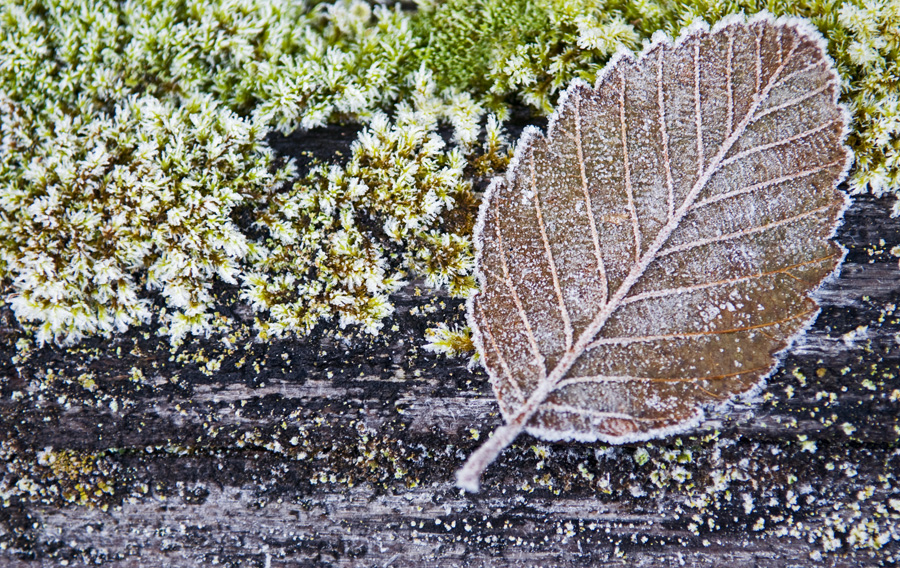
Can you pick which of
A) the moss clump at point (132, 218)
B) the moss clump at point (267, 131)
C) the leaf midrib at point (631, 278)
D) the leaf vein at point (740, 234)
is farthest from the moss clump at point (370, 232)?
the leaf vein at point (740, 234)

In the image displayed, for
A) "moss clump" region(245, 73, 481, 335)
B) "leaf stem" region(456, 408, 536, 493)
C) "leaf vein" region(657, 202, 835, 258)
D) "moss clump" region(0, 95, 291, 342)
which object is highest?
"moss clump" region(0, 95, 291, 342)

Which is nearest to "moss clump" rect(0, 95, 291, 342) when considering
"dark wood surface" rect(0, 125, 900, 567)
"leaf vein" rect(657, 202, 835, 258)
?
"dark wood surface" rect(0, 125, 900, 567)

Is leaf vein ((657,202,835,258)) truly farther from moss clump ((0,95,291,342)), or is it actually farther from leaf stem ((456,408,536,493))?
moss clump ((0,95,291,342))

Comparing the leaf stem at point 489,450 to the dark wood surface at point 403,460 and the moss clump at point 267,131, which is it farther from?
the moss clump at point 267,131

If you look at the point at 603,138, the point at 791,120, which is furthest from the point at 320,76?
the point at 791,120

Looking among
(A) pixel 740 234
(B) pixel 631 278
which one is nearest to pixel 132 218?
(B) pixel 631 278

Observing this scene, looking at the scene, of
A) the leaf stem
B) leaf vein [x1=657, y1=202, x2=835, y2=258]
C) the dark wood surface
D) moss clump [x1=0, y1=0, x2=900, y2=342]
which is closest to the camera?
the leaf stem

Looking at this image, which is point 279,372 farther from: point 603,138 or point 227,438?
point 603,138

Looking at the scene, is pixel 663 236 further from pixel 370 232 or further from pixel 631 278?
pixel 370 232
